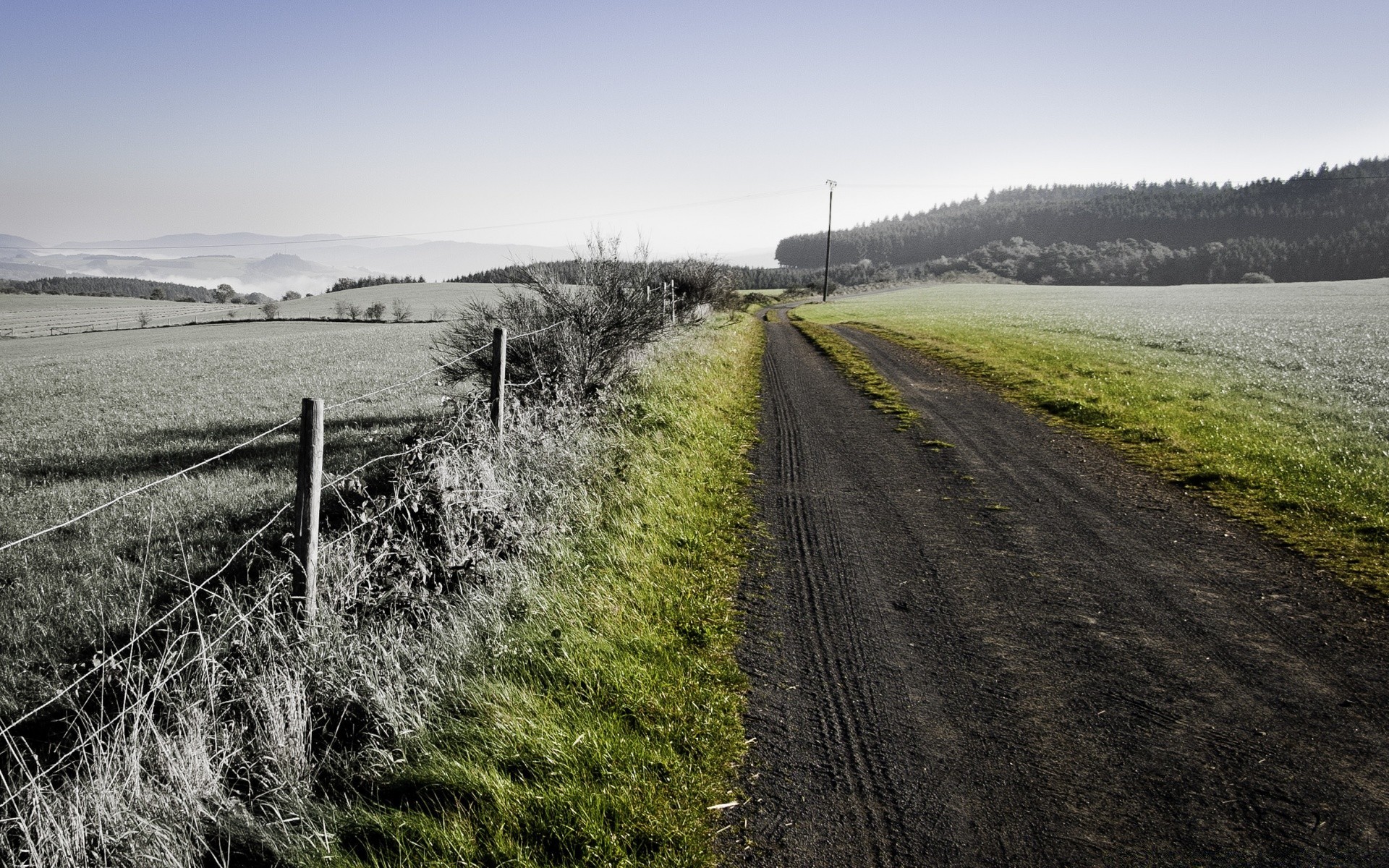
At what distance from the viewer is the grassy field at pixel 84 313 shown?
193 feet

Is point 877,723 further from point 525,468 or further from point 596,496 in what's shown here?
point 525,468

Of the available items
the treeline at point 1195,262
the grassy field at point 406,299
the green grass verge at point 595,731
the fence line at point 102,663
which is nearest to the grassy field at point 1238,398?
the green grass verge at point 595,731

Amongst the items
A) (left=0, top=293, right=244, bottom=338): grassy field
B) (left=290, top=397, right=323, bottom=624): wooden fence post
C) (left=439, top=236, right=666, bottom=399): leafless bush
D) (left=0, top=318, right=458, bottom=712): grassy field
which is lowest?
(left=0, top=318, right=458, bottom=712): grassy field

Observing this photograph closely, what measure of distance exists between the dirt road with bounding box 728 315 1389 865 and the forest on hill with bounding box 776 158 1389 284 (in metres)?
130

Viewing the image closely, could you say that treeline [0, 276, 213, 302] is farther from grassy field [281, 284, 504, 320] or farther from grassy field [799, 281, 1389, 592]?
grassy field [799, 281, 1389, 592]

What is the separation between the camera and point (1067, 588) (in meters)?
5.15

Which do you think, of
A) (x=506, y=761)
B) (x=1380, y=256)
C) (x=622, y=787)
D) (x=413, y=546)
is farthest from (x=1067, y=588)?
(x=1380, y=256)

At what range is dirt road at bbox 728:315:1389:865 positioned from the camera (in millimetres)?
2865

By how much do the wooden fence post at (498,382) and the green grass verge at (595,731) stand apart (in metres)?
1.77

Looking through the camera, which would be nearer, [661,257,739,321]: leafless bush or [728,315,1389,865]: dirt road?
[728,315,1389,865]: dirt road

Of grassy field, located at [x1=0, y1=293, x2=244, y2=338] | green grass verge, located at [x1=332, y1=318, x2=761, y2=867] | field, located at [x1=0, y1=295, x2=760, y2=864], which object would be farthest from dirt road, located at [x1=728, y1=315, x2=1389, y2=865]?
grassy field, located at [x1=0, y1=293, x2=244, y2=338]

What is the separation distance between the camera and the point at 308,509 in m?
3.93

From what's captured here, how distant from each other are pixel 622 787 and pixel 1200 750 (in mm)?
2824

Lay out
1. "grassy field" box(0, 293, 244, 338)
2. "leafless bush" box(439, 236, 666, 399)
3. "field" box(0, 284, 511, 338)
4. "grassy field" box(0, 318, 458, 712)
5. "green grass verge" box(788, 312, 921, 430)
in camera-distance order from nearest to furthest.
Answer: "grassy field" box(0, 318, 458, 712) → "leafless bush" box(439, 236, 666, 399) → "green grass verge" box(788, 312, 921, 430) → "grassy field" box(0, 293, 244, 338) → "field" box(0, 284, 511, 338)
